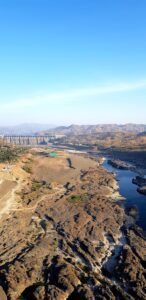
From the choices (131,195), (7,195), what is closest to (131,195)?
(131,195)

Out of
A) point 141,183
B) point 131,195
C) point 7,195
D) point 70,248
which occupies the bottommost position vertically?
point 131,195

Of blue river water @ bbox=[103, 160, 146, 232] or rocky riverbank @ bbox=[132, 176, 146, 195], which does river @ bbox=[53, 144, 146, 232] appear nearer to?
blue river water @ bbox=[103, 160, 146, 232]

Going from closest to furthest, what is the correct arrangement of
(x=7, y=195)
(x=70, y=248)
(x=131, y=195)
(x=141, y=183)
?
(x=70, y=248) → (x=7, y=195) → (x=131, y=195) → (x=141, y=183)

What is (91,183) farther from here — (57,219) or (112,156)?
(112,156)

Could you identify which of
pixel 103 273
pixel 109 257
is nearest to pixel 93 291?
pixel 103 273

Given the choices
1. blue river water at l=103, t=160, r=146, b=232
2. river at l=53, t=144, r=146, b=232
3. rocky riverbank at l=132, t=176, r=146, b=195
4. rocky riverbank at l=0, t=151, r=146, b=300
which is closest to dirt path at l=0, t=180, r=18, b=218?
rocky riverbank at l=0, t=151, r=146, b=300

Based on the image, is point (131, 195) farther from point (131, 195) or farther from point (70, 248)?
point (70, 248)
